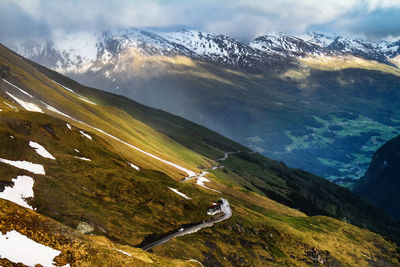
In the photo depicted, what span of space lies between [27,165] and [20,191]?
43.1 feet

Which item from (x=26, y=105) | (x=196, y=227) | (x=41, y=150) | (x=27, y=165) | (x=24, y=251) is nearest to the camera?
(x=24, y=251)

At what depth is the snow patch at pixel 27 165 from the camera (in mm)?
84731

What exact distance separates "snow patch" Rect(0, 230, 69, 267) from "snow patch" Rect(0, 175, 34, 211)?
107 feet

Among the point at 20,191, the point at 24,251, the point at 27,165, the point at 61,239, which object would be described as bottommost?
the point at 20,191

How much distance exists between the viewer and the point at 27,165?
88562 millimetres

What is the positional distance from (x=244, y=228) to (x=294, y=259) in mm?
20697

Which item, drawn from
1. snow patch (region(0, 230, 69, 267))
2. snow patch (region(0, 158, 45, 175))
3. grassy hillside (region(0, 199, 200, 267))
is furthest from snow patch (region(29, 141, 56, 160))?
snow patch (region(0, 230, 69, 267))

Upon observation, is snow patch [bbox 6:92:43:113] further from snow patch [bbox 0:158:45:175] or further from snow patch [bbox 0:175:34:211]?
snow patch [bbox 0:175:34:211]

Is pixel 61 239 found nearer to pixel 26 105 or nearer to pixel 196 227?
pixel 196 227

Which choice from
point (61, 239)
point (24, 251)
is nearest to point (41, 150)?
point (61, 239)

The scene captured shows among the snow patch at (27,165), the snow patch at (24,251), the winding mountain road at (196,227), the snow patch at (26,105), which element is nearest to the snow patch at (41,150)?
the snow patch at (27,165)

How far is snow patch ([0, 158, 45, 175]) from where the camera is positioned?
84.7m

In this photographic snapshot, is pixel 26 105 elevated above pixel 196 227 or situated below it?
above

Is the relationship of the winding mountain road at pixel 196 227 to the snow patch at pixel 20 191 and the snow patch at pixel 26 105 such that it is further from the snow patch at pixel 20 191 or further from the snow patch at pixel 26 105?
the snow patch at pixel 26 105
